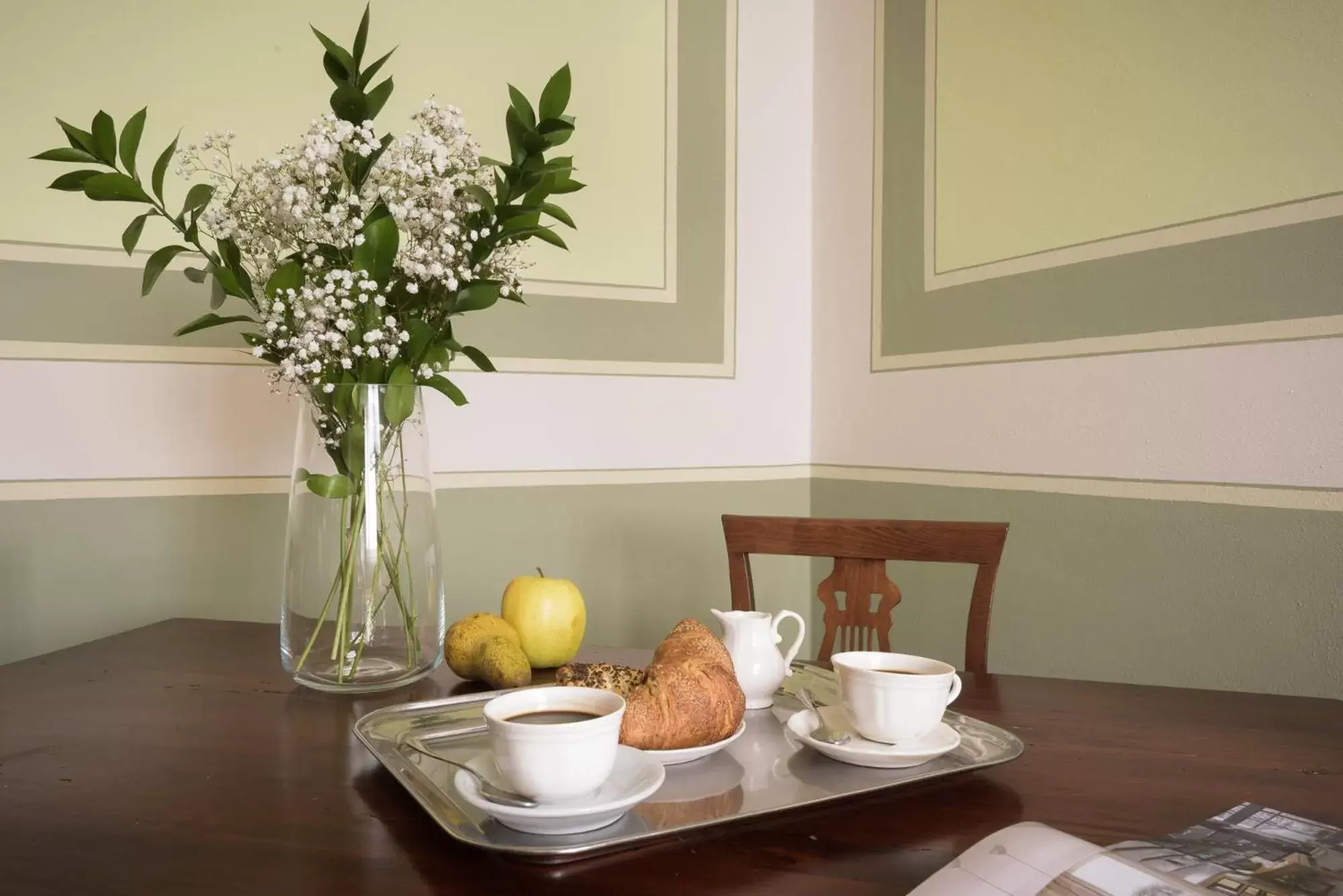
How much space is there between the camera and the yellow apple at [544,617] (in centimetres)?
106

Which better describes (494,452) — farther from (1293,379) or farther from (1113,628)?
(1293,379)

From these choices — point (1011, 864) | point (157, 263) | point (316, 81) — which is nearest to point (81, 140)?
point (157, 263)

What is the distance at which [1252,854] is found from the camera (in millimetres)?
560

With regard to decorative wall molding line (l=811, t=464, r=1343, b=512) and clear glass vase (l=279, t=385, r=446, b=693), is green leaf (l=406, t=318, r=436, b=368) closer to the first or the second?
clear glass vase (l=279, t=385, r=446, b=693)

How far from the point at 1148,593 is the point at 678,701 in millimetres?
1115

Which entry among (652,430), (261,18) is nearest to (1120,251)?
(652,430)

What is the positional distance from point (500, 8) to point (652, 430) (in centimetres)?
95

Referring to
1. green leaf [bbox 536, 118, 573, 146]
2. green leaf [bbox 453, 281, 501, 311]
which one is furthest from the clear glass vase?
green leaf [bbox 536, 118, 573, 146]

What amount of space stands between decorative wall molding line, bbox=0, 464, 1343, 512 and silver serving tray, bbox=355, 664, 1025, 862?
785 mm

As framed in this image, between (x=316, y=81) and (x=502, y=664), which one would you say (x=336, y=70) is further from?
(x=316, y=81)

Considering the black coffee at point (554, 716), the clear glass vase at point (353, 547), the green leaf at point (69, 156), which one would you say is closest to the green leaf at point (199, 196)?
the green leaf at point (69, 156)

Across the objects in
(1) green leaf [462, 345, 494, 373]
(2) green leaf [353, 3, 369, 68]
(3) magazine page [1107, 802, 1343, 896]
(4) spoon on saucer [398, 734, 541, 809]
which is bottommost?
(3) magazine page [1107, 802, 1343, 896]

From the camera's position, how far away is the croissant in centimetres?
70

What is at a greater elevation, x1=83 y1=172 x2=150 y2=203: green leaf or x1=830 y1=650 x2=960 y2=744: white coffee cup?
x1=83 y1=172 x2=150 y2=203: green leaf
